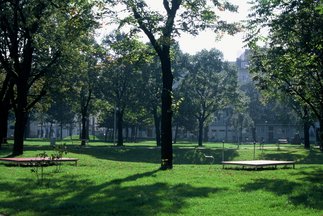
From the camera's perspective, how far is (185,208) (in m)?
9.52

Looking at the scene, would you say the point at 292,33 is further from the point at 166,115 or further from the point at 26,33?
the point at 26,33

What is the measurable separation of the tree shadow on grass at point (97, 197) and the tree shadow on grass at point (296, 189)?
1.58 m

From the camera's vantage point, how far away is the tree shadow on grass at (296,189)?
1039 cm

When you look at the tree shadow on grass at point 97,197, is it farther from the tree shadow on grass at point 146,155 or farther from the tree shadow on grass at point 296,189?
the tree shadow on grass at point 146,155

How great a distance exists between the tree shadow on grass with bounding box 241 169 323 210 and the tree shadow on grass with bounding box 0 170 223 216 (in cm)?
158

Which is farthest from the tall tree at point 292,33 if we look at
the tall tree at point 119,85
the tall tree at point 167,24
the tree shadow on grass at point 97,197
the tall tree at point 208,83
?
the tall tree at point 208,83

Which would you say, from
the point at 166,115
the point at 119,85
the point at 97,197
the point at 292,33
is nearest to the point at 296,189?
the point at 97,197

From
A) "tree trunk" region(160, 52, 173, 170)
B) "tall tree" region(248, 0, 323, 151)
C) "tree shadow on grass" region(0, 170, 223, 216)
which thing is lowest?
"tree shadow on grass" region(0, 170, 223, 216)

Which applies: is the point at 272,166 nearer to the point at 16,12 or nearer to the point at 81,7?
the point at 81,7

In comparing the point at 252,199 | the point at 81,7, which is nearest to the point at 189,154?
the point at 81,7

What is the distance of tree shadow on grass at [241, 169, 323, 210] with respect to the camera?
10.4 metres

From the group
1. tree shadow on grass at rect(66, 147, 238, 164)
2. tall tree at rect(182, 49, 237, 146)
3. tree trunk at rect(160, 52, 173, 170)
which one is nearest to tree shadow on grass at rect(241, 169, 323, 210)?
tree trunk at rect(160, 52, 173, 170)

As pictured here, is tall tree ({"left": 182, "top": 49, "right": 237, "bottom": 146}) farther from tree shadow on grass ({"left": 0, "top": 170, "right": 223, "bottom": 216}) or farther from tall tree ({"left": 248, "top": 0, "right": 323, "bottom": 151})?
tree shadow on grass ({"left": 0, "top": 170, "right": 223, "bottom": 216})

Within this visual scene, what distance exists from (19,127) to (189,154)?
1627 centimetres
